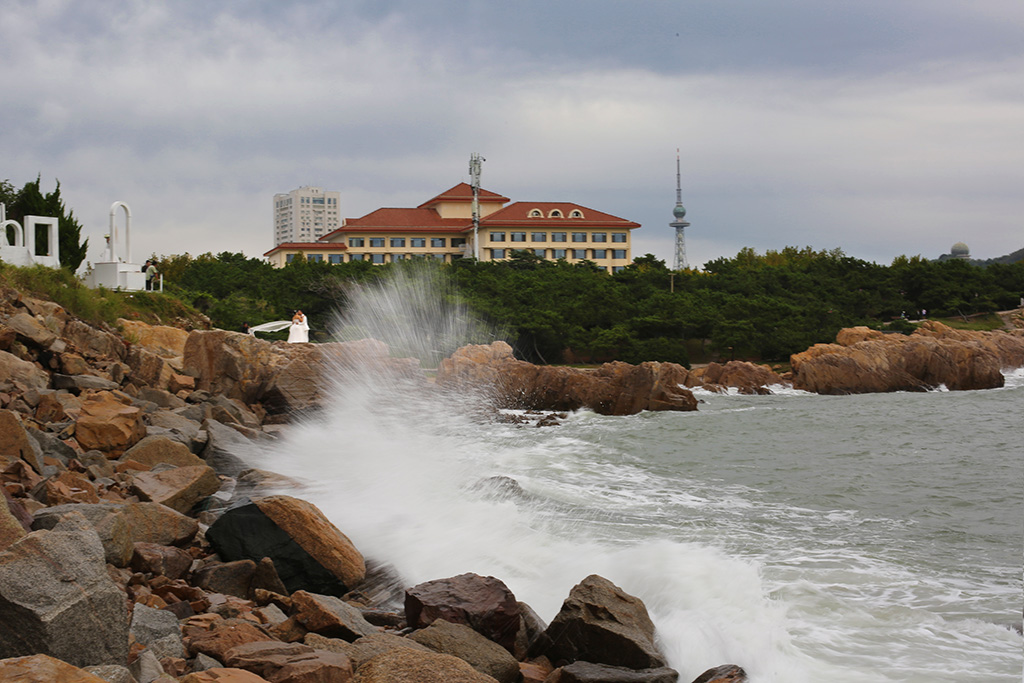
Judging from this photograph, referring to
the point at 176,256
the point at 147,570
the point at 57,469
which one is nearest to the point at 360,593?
the point at 147,570

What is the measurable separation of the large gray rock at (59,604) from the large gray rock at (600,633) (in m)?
2.95

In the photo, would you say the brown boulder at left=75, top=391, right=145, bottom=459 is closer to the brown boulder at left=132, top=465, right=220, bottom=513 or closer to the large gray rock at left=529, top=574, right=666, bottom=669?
the brown boulder at left=132, top=465, right=220, bottom=513

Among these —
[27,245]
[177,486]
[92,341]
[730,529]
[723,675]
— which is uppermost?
[27,245]

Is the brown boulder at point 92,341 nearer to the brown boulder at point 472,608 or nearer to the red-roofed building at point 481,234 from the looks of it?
the brown boulder at point 472,608

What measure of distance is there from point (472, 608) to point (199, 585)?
86.7 inches

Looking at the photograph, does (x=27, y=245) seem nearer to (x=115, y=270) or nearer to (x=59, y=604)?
(x=115, y=270)

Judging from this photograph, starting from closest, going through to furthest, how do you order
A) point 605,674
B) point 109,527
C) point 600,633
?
point 605,674, point 600,633, point 109,527

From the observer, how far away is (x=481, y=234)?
83938mm

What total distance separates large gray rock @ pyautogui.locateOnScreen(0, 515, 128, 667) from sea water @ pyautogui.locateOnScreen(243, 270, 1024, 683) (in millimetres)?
Result: 3730

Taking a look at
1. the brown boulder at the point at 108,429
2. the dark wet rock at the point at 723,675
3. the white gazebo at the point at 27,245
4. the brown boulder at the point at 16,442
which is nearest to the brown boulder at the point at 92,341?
the brown boulder at the point at 108,429

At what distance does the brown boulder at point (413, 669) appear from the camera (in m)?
4.16

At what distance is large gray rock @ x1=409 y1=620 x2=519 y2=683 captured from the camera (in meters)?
5.38

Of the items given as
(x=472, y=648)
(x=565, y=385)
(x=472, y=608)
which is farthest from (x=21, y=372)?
(x=565, y=385)

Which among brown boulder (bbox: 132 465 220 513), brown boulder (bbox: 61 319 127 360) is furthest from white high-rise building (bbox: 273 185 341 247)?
brown boulder (bbox: 132 465 220 513)
